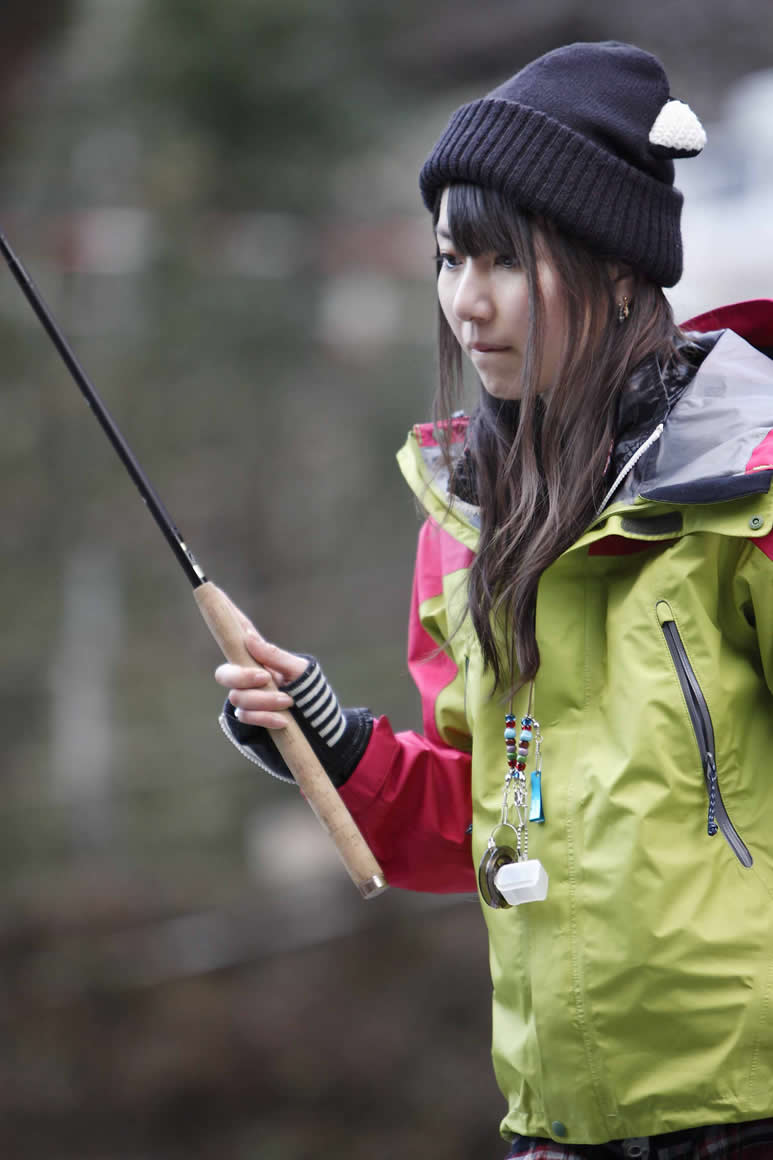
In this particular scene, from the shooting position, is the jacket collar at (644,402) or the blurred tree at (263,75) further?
the blurred tree at (263,75)

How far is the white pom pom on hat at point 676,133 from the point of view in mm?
1320

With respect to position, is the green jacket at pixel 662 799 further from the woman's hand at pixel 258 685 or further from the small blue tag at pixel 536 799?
the woman's hand at pixel 258 685

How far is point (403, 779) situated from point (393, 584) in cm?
296

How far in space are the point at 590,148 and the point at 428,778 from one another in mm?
692

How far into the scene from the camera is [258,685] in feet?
4.60

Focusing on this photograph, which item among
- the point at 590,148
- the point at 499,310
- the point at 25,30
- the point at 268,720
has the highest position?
the point at 25,30

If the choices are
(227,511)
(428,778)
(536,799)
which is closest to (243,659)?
(428,778)

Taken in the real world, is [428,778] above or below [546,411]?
below

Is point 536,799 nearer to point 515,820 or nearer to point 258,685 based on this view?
point 515,820

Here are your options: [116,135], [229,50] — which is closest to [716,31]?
[229,50]

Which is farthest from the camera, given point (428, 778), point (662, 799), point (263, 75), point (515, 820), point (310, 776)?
point (263, 75)

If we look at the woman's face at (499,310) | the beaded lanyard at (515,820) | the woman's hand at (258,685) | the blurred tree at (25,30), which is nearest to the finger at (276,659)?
the woman's hand at (258,685)

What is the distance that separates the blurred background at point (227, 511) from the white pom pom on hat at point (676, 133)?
1.64m

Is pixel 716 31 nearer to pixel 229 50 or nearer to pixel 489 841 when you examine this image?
pixel 229 50
